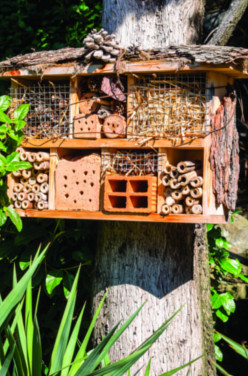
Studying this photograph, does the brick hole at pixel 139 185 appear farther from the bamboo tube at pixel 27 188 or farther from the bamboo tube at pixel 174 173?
the bamboo tube at pixel 27 188

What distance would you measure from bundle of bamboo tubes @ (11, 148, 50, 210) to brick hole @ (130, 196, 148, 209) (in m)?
0.47

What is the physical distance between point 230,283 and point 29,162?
2.22m

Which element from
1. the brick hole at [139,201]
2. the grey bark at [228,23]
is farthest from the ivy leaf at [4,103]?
the grey bark at [228,23]

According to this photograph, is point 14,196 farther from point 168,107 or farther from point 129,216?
point 168,107

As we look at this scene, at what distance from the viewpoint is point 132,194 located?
2746 mm

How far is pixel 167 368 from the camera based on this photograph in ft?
10.1

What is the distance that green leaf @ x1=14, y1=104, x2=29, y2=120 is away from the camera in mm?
2873

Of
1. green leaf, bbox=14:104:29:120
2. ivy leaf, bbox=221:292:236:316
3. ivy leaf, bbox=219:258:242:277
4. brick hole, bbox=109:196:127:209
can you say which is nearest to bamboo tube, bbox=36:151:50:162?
green leaf, bbox=14:104:29:120

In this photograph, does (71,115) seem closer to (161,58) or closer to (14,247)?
(161,58)

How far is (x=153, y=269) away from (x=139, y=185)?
521 mm

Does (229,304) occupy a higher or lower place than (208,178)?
lower

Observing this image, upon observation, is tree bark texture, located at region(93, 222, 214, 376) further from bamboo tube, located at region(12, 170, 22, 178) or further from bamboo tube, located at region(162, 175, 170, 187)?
bamboo tube, located at region(12, 170, 22, 178)

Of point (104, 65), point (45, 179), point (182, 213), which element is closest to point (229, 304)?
point (182, 213)

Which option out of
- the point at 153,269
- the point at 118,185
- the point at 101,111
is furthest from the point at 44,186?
the point at 153,269
